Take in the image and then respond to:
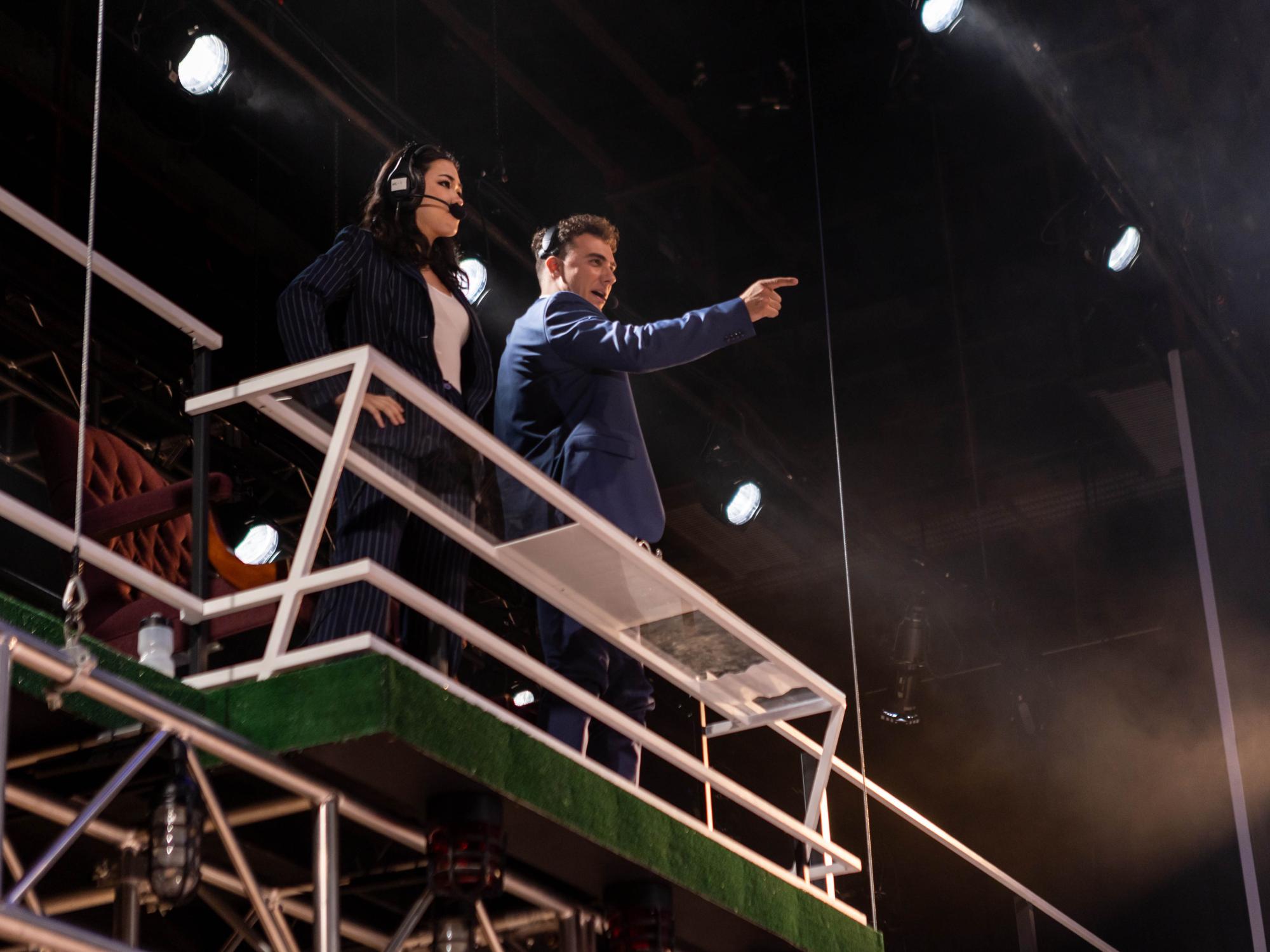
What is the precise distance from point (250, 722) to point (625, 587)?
0.76 m

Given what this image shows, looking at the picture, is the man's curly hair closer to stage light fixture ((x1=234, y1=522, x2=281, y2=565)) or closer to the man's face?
the man's face

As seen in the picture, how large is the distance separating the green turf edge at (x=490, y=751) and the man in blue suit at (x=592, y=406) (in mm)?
209

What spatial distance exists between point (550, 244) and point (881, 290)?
4880mm

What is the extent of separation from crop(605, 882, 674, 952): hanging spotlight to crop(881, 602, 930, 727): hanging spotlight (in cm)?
511

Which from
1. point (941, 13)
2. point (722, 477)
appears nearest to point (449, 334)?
point (941, 13)

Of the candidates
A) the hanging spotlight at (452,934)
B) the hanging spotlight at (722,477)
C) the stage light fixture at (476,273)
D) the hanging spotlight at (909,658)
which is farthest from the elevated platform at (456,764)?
the hanging spotlight at (909,658)

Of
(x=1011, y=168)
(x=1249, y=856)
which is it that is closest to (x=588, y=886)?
(x=1249, y=856)

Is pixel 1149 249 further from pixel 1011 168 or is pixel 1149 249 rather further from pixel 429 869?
pixel 429 869

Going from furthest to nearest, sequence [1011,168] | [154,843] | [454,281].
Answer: [1011,168]
[454,281]
[154,843]

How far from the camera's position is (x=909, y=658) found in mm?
8164

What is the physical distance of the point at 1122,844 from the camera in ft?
30.6

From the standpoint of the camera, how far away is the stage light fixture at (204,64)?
5.43 m

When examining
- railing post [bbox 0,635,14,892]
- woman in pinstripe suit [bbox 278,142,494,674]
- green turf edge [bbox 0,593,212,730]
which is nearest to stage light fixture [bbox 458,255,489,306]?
woman in pinstripe suit [bbox 278,142,494,674]

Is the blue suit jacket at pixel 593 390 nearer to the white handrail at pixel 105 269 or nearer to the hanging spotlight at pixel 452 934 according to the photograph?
the white handrail at pixel 105 269
